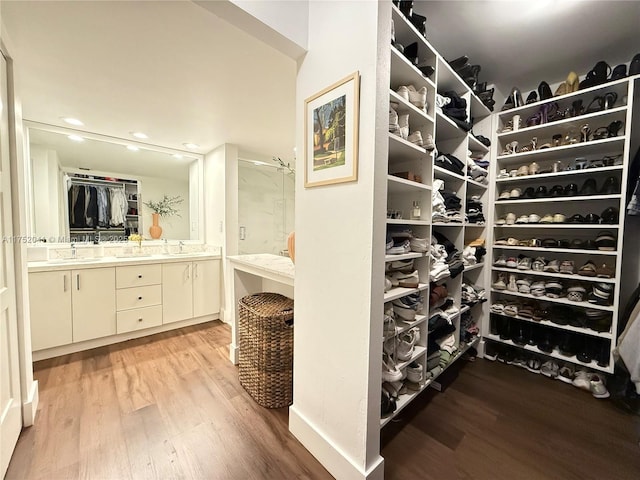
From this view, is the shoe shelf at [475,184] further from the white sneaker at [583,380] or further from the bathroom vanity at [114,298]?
the bathroom vanity at [114,298]

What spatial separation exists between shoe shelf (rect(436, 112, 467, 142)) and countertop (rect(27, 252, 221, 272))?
8.92 ft

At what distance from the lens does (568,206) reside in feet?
7.13

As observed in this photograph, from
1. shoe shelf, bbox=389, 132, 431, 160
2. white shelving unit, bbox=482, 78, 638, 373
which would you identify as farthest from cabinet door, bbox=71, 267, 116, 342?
white shelving unit, bbox=482, 78, 638, 373

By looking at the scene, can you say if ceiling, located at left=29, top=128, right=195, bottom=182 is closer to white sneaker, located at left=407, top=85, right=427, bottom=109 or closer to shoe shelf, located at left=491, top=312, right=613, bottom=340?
white sneaker, located at left=407, top=85, right=427, bottom=109

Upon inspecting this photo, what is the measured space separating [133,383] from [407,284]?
211cm

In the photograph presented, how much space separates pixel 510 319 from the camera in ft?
7.39

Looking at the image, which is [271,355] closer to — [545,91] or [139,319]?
[139,319]

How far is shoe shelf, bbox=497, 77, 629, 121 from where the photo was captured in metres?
1.75

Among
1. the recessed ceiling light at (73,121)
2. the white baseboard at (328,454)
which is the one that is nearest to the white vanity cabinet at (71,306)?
the recessed ceiling light at (73,121)

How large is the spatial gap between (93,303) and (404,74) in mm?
3177

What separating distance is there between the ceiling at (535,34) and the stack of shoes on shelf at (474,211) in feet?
3.45

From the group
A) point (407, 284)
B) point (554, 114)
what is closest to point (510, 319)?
point (407, 284)

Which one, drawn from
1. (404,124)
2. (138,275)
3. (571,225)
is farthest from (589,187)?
(138,275)

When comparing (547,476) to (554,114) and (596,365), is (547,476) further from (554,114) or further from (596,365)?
(554,114)
